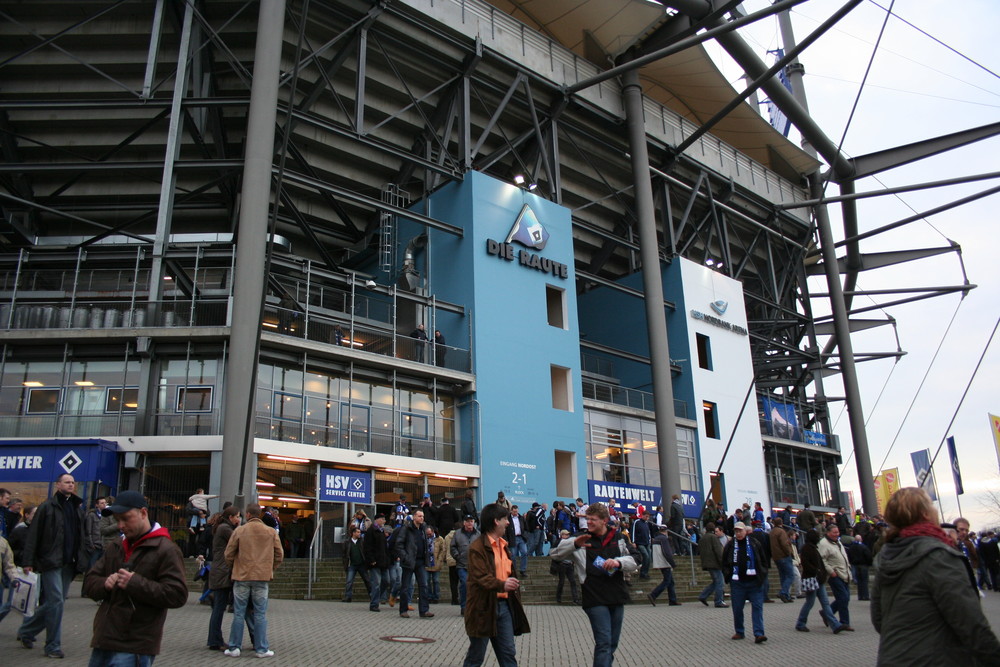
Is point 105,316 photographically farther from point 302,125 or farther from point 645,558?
point 645,558

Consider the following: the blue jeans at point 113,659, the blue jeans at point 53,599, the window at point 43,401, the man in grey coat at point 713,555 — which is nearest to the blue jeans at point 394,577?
the man in grey coat at point 713,555

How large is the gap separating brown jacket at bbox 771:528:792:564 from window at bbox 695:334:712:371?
23238mm

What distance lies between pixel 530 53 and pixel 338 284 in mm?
11494

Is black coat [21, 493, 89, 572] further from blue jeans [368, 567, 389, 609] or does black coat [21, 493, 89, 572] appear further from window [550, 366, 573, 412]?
window [550, 366, 573, 412]

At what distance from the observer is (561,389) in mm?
30781

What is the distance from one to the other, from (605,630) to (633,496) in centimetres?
2579

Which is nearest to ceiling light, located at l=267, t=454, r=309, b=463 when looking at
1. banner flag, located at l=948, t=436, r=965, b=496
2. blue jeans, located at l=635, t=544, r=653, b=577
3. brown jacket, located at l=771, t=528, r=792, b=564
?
blue jeans, located at l=635, t=544, r=653, b=577

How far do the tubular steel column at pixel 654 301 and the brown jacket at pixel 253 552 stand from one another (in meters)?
22.6

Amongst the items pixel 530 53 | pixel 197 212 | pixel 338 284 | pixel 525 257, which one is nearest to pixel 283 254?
pixel 338 284

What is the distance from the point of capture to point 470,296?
28.8 meters

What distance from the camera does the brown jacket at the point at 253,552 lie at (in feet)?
28.6

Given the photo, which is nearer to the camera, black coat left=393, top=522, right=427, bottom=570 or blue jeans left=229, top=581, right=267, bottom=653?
blue jeans left=229, top=581, right=267, bottom=653

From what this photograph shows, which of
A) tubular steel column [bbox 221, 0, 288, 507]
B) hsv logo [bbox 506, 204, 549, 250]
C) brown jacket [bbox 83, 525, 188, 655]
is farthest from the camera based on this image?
hsv logo [bbox 506, 204, 549, 250]

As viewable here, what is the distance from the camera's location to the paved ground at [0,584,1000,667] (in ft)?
29.6
